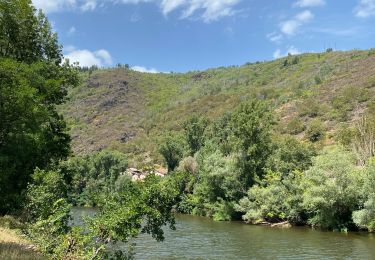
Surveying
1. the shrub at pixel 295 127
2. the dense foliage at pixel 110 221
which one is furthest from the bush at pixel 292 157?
the dense foliage at pixel 110 221

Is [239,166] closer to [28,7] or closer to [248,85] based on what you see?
[28,7]

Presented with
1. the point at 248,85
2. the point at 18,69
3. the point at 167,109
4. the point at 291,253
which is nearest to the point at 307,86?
the point at 248,85

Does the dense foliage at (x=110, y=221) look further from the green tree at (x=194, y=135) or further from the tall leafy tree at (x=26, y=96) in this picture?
the green tree at (x=194, y=135)

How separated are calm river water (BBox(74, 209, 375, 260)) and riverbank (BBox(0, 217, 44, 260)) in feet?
34.2

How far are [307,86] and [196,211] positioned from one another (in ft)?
242

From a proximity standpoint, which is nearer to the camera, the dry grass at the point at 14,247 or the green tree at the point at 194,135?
the dry grass at the point at 14,247

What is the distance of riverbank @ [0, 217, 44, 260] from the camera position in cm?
1655

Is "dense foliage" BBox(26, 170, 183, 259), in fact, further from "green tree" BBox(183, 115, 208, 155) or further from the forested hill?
"green tree" BBox(183, 115, 208, 155)

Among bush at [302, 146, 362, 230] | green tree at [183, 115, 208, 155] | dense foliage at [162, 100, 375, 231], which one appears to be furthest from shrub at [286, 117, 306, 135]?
bush at [302, 146, 362, 230]

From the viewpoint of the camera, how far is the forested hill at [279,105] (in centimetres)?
9775

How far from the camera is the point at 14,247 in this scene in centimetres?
1841

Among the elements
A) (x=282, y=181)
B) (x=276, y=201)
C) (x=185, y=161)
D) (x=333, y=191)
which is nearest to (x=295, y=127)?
(x=185, y=161)

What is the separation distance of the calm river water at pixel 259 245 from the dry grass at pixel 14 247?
10624 mm

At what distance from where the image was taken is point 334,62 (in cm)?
15800
